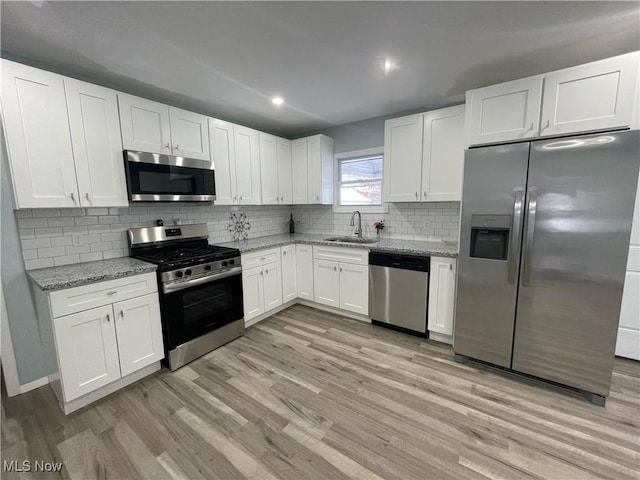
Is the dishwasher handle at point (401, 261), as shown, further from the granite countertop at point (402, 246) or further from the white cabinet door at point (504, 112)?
the white cabinet door at point (504, 112)

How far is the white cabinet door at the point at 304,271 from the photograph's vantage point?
12.0ft

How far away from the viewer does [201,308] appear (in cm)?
260

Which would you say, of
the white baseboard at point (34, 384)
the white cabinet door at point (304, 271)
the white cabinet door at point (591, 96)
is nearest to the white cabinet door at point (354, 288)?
the white cabinet door at point (304, 271)

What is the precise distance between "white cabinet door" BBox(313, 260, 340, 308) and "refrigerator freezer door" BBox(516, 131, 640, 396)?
6.33ft

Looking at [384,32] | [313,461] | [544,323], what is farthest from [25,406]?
[544,323]

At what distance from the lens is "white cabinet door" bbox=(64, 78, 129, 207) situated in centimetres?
208

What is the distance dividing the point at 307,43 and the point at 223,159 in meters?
1.67

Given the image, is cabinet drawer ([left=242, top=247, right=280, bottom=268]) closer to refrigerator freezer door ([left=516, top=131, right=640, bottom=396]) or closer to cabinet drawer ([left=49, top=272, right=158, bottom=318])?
cabinet drawer ([left=49, top=272, right=158, bottom=318])

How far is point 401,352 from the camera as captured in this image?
2697 mm

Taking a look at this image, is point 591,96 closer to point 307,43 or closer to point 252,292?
point 307,43

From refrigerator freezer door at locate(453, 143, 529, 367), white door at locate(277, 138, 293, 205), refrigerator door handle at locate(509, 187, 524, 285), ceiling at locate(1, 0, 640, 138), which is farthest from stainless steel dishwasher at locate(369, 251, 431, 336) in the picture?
ceiling at locate(1, 0, 640, 138)

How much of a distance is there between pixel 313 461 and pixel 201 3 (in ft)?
9.02

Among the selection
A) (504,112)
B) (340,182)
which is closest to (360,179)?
(340,182)

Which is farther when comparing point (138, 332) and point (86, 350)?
point (138, 332)
